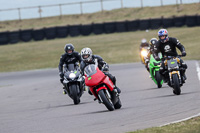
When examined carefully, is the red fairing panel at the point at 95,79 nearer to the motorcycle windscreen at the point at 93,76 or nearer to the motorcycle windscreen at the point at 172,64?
the motorcycle windscreen at the point at 93,76

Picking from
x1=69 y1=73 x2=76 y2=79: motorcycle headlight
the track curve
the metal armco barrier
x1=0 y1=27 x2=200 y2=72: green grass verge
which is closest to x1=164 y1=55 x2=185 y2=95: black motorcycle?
the track curve

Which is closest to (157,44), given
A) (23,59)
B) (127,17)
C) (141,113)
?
(141,113)

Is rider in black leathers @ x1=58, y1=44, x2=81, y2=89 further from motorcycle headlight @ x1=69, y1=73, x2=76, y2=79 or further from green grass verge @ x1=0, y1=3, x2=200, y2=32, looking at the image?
green grass verge @ x1=0, y1=3, x2=200, y2=32

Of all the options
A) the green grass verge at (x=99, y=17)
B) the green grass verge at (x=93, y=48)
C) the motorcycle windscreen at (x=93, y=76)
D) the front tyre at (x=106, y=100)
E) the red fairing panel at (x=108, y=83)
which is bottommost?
the green grass verge at (x=93, y=48)

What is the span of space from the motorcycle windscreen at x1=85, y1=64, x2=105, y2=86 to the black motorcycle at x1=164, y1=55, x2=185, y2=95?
2.56 meters

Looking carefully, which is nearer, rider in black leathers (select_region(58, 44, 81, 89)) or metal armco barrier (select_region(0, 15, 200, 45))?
rider in black leathers (select_region(58, 44, 81, 89))

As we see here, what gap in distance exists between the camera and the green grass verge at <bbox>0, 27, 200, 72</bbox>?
3562 cm

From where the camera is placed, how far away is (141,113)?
32.5 feet

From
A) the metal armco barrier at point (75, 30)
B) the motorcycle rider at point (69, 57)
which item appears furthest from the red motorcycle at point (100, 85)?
the metal armco barrier at point (75, 30)

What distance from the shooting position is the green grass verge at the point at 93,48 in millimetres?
35625

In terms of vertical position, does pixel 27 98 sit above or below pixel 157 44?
below

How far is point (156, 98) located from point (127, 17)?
140 ft

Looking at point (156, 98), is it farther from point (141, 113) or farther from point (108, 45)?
point (108, 45)

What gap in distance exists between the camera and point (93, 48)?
4175cm
